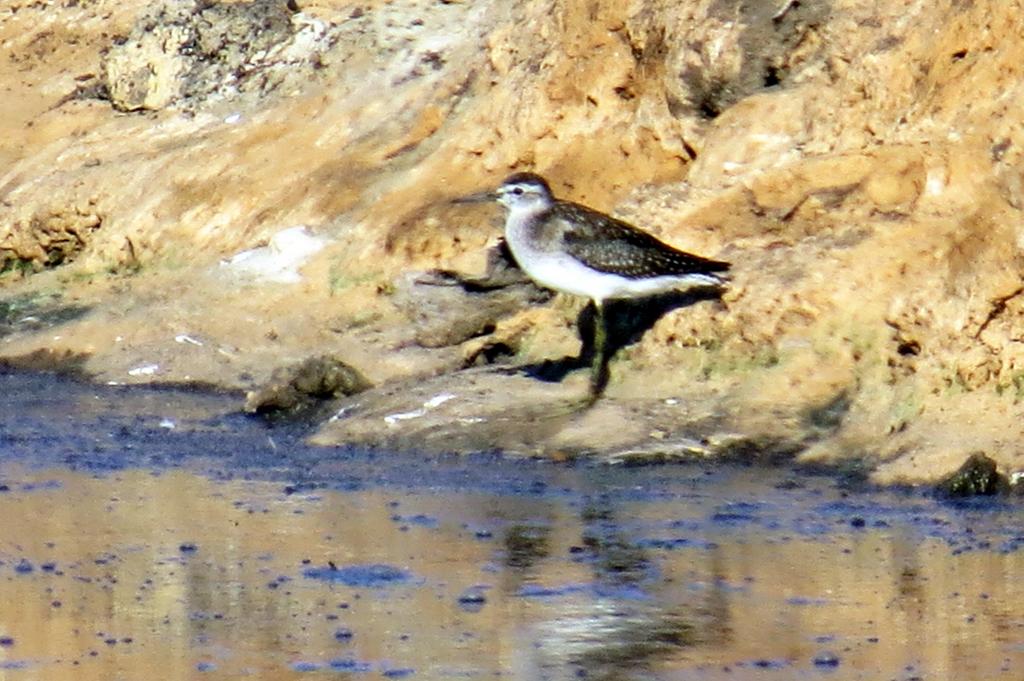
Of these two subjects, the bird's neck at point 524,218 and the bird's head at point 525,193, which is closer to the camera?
the bird's neck at point 524,218

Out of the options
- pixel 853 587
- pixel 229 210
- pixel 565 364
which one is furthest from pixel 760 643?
pixel 229 210

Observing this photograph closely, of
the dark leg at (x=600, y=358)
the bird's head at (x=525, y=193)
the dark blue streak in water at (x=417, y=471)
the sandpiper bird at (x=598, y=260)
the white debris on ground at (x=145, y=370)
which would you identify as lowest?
the white debris on ground at (x=145, y=370)

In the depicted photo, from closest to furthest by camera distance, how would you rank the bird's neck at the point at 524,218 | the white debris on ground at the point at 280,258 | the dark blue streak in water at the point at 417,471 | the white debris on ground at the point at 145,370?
the dark blue streak in water at the point at 417,471, the bird's neck at the point at 524,218, the white debris on ground at the point at 145,370, the white debris on ground at the point at 280,258

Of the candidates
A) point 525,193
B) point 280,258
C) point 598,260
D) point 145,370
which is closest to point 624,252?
point 598,260

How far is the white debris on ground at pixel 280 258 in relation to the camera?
1622 cm

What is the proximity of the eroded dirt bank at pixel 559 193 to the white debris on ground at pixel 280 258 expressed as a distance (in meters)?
0.03

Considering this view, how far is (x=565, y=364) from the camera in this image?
529 inches

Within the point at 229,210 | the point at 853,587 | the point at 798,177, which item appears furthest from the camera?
the point at 229,210

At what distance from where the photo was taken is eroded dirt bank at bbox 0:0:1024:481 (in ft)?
39.7

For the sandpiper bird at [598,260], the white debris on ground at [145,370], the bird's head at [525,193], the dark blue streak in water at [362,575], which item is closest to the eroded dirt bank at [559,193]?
the white debris on ground at [145,370]

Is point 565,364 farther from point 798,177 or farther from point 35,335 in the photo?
point 35,335

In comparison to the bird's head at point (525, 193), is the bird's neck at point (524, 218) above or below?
below

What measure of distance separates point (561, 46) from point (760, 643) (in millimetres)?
8543

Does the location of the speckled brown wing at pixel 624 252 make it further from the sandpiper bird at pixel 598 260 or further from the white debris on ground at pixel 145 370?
the white debris on ground at pixel 145 370
